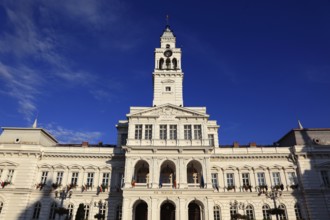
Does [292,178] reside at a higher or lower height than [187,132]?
lower

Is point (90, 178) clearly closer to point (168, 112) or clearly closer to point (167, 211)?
point (167, 211)

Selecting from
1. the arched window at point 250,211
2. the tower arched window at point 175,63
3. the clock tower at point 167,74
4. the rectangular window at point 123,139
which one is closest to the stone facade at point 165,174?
the arched window at point 250,211

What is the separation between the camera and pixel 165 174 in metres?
42.0

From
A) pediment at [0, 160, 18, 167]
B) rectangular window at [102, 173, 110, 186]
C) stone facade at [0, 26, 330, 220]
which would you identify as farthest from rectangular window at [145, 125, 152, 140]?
pediment at [0, 160, 18, 167]

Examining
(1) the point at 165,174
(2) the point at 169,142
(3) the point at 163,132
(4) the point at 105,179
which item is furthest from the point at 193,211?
(4) the point at 105,179

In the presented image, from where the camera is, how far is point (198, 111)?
138ft

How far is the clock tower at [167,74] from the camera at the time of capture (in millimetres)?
48969

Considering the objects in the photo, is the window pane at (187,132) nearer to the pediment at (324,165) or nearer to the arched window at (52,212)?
the pediment at (324,165)

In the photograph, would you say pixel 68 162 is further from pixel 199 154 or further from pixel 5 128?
pixel 199 154

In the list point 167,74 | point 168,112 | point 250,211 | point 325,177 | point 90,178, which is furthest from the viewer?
point 167,74

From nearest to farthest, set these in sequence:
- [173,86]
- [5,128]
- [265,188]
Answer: [265,188]
[5,128]
[173,86]

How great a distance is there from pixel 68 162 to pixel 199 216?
2169 centimetres

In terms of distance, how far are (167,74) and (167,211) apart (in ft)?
80.4

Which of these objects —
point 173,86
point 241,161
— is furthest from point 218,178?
point 173,86
